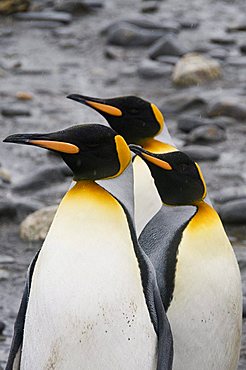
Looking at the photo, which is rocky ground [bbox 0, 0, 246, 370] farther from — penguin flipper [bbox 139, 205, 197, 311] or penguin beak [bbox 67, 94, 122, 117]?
penguin beak [bbox 67, 94, 122, 117]

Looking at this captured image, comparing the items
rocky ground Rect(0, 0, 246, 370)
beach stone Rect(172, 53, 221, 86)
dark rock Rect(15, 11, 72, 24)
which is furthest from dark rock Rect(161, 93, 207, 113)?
dark rock Rect(15, 11, 72, 24)

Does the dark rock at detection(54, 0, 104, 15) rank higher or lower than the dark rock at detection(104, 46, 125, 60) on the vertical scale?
lower

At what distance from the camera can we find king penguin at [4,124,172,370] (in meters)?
3.06

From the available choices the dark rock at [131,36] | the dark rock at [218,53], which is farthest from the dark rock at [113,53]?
the dark rock at [218,53]

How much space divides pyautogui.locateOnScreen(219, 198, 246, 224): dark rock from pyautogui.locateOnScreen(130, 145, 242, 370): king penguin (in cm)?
232

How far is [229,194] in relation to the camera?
6.22 m

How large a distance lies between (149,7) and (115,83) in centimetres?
313

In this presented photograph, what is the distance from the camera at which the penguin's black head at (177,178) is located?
3502mm

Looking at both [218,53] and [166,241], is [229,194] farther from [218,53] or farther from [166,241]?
[218,53]

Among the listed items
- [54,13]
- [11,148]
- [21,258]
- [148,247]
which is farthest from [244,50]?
[148,247]

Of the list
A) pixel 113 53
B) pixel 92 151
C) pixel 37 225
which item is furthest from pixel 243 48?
pixel 92 151

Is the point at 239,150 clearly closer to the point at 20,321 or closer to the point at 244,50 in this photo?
the point at 244,50

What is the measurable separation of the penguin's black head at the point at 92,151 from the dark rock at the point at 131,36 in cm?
736

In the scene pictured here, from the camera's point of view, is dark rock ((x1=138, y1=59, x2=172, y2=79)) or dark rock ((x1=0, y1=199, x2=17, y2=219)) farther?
dark rock ((x1=138, y1=59, x2=172, y2=79))
